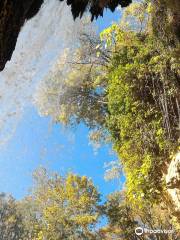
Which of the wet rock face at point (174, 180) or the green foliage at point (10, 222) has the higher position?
the green foliage at point (10, 222)

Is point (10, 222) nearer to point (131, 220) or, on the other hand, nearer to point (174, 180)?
point (131, 220)

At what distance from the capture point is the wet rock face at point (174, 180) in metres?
11.6

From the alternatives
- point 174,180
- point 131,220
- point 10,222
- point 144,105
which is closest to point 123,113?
point 144,105

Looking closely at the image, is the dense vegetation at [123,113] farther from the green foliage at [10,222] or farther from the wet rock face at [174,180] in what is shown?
the green foliage at [10,222]

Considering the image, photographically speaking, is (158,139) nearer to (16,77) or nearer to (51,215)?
(16,77)

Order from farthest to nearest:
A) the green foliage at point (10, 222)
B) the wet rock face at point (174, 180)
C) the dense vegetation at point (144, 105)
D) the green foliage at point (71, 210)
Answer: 1. the green foliage at point (10, 222)
2. the green foliage at point (71, 210)
3. the dense vegetation at point (144, 105)
4. the wet rock face at point (174, 180)

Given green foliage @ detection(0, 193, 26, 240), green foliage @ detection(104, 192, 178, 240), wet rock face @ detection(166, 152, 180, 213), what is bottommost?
wet rock face @ detection(166, 152, 180, 213)

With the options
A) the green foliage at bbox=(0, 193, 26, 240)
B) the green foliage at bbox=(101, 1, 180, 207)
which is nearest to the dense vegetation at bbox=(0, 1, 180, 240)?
the green foliage at bbox=(101, 1, 180, 207)

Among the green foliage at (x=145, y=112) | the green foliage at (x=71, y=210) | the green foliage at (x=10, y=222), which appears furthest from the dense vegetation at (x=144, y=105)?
the green foliage at (x=10, y=222)

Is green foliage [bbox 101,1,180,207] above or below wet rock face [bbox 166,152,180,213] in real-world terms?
above

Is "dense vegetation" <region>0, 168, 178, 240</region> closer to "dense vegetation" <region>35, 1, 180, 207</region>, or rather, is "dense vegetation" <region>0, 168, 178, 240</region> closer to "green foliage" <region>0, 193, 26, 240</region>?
"dense vegetation" <region>35, 1, 180, 207</region>

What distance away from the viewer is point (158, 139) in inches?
499

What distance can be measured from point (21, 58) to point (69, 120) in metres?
10.3

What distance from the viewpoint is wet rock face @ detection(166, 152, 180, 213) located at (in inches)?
457
